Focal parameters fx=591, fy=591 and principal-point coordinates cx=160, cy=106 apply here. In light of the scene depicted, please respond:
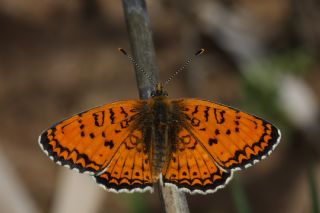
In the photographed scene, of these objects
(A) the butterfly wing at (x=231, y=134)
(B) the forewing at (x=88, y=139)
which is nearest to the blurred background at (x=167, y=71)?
(A) the butterfly wing at (x=231, y=134)

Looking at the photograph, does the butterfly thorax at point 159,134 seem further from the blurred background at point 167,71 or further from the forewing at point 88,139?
the blurred background at point 167,71

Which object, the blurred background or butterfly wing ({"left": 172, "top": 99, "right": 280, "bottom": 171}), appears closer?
butterfly wing ({"left": 172, "top": 99, "right": 280, "bottom": 171})

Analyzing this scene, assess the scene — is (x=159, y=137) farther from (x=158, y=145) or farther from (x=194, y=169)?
(x=194, y=169)

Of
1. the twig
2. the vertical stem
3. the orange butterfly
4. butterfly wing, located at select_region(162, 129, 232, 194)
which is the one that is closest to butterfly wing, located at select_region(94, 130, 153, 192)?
the orange butterfly

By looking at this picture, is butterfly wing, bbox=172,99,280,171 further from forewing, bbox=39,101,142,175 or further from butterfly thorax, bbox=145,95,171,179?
forewing, bbox=39,101,142,175

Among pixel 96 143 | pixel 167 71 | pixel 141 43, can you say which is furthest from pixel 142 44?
pixel 167 71

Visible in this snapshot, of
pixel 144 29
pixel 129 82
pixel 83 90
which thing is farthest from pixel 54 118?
pixel 144 29

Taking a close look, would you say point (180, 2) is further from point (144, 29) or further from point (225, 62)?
point (144, 29)
